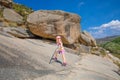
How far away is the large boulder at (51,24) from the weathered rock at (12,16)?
2.68 m

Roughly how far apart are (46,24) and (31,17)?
8.05 ft

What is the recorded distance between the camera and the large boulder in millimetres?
26250

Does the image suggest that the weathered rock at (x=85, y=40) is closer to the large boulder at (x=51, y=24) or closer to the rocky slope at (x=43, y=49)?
the rocky slope at (x=43, y=49)

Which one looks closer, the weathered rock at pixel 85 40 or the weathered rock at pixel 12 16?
the weathered rock at pixel 12 16

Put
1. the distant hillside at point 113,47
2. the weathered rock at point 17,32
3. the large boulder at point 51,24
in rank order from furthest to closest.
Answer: the distant hillside at point 113,47 → the large boulder at point 51,24 → the weathered rock at point 17,32

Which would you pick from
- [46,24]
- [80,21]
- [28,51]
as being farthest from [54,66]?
[80,21]

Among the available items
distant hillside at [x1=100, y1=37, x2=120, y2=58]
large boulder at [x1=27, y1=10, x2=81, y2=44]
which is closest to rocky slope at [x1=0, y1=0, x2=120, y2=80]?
large boulder at [x1=27, y1=10, x2=81, y2=44]

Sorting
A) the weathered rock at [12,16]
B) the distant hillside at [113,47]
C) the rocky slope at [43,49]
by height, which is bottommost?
the distant hillside at [113,47]

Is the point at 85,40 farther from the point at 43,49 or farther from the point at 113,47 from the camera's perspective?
the point at 113,47

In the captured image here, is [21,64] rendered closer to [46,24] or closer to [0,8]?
[46,24]

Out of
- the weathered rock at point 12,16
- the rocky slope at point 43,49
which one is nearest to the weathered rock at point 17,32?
the rocky slope at point 43,49

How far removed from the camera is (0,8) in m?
29.6

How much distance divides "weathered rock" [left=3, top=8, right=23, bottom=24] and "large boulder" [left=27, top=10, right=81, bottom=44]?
268 centimetres

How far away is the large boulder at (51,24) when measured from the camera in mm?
26250
